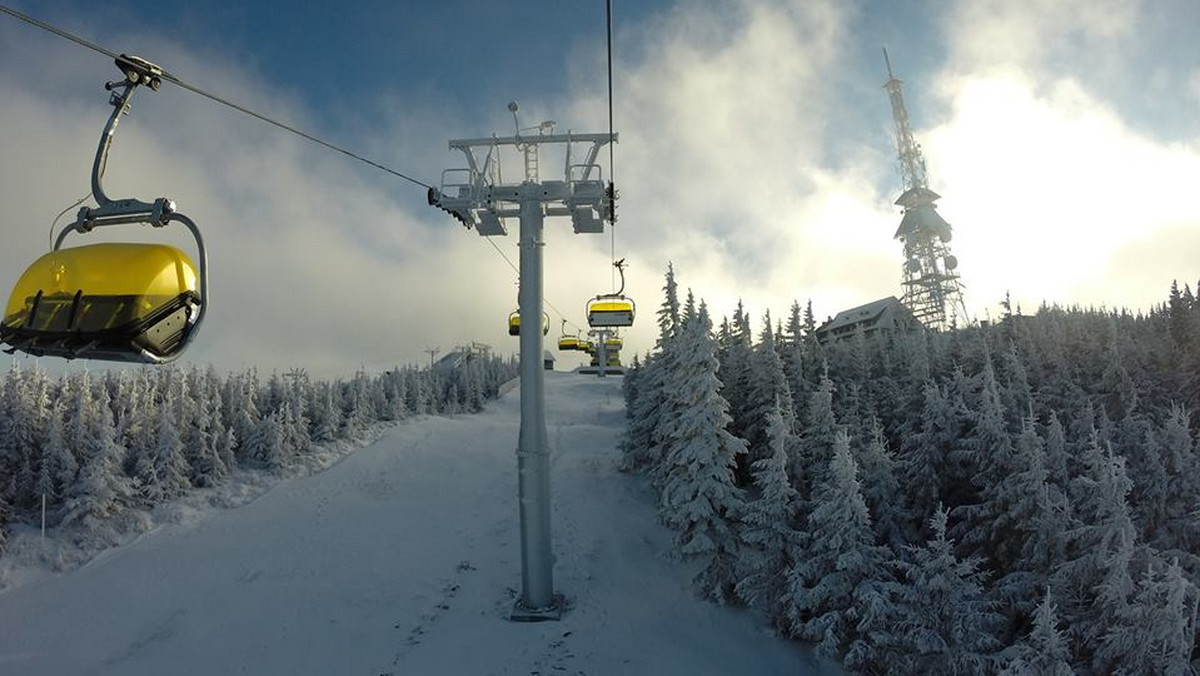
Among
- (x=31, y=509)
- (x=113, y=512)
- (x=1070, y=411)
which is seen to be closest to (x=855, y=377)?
(x=1070, y=411)

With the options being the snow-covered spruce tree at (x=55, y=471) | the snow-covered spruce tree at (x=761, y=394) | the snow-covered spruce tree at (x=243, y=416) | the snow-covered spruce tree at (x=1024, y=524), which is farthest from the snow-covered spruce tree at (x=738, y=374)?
the snow-covered spruce tree at (x=55, y=471)

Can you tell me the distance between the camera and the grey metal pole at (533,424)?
17.9 meters

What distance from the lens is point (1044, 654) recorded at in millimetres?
12352

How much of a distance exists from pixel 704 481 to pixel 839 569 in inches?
225

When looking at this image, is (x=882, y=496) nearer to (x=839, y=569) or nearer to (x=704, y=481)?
(x=839, y=569)

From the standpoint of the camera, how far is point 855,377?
39938mm

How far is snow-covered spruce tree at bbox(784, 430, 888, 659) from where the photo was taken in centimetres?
1727

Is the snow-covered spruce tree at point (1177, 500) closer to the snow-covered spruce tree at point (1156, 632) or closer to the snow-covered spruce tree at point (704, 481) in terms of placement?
the snow-covered spruce tree at point (1156, 632)

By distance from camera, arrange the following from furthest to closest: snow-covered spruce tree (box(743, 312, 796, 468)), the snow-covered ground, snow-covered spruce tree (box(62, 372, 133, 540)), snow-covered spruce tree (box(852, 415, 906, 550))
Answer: snow-covered spruce tree (box(743, 312, 796, 468)) → snow-covered spruce tree (box(62, 372, 133, 540)) → snow-covered spruce tree (box(852, 415, 906, 550)) → the snow-covered ground

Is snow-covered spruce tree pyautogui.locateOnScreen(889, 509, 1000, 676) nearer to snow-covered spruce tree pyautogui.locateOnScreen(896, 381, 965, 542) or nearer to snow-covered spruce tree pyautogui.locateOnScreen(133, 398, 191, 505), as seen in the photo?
snow-covered spruce tree pyautogui.locateOnScreen(896, 381, 965, 542)

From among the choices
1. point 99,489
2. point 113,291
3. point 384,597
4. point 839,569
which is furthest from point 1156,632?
point 99,489

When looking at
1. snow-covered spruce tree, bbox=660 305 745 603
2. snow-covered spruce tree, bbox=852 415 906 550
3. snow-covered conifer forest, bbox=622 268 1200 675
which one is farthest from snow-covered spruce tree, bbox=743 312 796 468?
snow-covered spruce tree, bbox=852 415 906 550

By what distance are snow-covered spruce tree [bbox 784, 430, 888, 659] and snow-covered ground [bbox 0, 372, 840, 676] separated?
263cm

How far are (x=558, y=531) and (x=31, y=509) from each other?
93.4 feet
